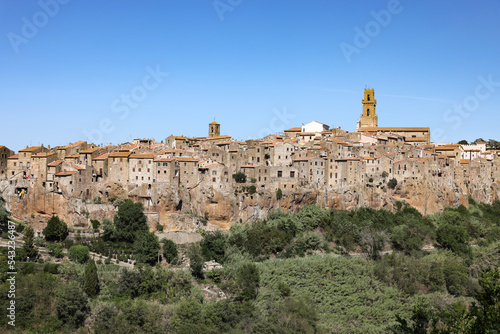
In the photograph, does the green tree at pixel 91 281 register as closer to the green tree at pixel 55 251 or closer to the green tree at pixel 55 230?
the green tree at pixel 55 251

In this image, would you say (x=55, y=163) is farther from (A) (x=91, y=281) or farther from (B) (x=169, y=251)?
(A) (x=91, y=281)

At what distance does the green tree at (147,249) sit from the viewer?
3959 cm

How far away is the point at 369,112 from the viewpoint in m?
73.9

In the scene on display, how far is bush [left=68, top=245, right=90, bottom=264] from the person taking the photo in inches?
1502

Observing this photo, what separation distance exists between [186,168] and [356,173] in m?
16.5

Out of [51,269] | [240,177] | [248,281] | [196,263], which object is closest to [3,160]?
[51,269]

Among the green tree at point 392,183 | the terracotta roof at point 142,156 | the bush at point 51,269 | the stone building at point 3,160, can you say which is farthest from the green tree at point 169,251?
the green tree at point 392,183

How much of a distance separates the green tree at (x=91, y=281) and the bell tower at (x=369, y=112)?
45554mm

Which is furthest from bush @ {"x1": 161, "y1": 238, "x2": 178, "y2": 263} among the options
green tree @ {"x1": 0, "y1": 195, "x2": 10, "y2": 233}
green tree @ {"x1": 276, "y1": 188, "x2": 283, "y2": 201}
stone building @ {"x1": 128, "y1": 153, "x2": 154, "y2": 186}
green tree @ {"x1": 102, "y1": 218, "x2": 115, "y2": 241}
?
green tree @ {"x1": 0, "y1": 195, "x2": 10, "y2": 233}

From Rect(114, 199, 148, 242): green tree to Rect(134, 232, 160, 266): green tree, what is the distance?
100 cm

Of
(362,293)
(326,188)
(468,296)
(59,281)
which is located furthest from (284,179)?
(59,281)

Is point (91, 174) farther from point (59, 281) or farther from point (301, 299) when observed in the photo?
point (301, 299)

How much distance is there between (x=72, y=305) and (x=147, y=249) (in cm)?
838

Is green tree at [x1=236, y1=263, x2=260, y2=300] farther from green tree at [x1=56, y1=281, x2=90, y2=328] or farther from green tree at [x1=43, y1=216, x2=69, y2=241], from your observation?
green tree at [x1=43, y1=216, x2=69, y2=241]
